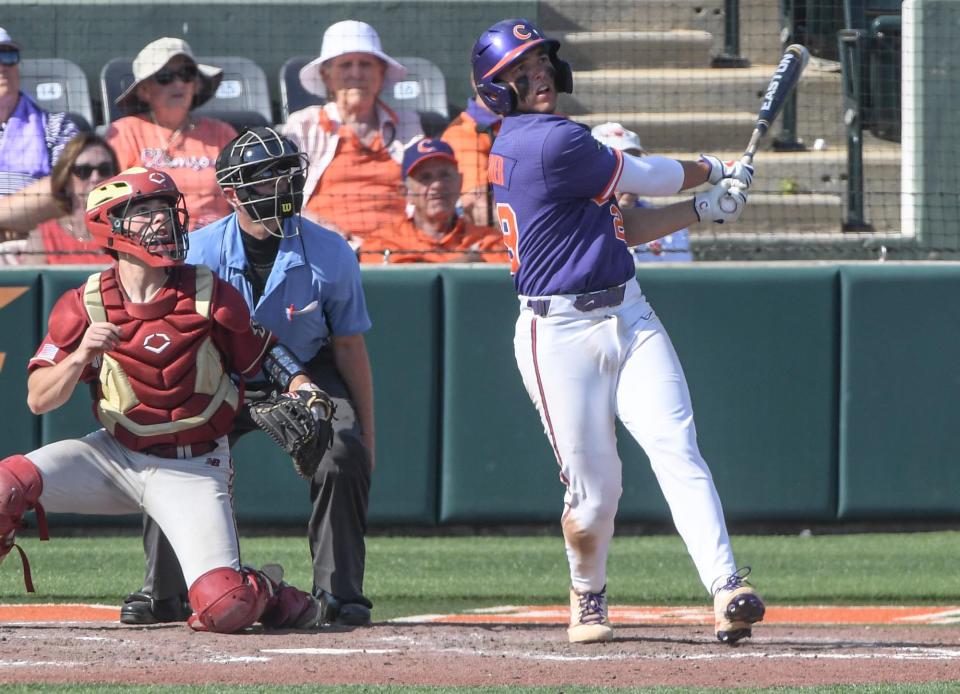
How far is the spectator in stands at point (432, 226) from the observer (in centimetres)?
709

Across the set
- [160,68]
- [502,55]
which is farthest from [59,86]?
[502,55]

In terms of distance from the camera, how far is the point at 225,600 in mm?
4320

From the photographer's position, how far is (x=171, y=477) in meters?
4.48

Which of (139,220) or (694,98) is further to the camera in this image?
(694,98)

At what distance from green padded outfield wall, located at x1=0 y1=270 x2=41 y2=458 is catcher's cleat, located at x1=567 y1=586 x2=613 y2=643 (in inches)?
128

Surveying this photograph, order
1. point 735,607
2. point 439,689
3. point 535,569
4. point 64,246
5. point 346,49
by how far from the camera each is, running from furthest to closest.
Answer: point 346,49 < point 64,246 < point 535,569 < point 735,607 < point 439,689

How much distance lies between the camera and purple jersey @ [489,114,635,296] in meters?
4.24

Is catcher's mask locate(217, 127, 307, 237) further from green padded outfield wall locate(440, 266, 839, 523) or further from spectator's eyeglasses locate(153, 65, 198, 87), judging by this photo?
spectator's eyeglasses locate(153, 65, 198, 87)

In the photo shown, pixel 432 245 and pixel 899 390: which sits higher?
pixel 432 245

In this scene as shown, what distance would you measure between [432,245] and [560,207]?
2.90 m

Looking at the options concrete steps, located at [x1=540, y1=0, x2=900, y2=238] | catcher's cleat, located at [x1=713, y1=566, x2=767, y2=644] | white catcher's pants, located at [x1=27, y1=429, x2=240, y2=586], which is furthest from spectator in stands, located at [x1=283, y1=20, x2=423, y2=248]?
catcher's cleat, located at [x1=713, y1=566, x2=767, y2=644]

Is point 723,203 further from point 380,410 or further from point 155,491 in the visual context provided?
point 380,410

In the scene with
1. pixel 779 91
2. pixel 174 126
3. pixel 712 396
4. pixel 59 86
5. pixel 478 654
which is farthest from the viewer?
pixel 59 86

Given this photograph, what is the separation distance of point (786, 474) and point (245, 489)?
7.77 ft
